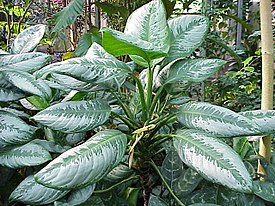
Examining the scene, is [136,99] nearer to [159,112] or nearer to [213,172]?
[159,112]

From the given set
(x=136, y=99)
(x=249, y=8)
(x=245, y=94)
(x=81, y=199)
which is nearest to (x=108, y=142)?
(x=81, y=199)

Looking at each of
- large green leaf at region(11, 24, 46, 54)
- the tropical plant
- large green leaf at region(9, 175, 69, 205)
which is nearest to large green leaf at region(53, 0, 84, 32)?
large green leaf at region(11, 24, 46, 54)

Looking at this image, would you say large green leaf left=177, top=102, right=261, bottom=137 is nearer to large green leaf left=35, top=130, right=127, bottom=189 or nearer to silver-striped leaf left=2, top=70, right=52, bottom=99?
large green leaf left=35, top=130, right=127, bottom=189

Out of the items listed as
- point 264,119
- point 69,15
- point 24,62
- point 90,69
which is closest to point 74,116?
point 90,69

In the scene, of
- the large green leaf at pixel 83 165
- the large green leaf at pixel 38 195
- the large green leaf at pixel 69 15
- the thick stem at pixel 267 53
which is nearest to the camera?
the large green leaf at pixel 83 165

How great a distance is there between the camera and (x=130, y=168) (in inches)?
26.3

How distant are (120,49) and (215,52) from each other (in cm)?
205

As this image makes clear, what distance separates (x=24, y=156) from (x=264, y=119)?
0.42m

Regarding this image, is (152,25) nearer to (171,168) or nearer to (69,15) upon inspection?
(171,168)

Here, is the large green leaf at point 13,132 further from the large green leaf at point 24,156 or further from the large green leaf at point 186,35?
the large green leaf at point 186,35

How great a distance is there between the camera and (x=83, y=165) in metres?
0.51

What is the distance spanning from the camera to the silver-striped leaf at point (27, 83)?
635 mm

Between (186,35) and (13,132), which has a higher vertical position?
(186,35)

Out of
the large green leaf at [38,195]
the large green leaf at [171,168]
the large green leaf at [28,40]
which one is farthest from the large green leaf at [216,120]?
the large green leaf at [28,40]
